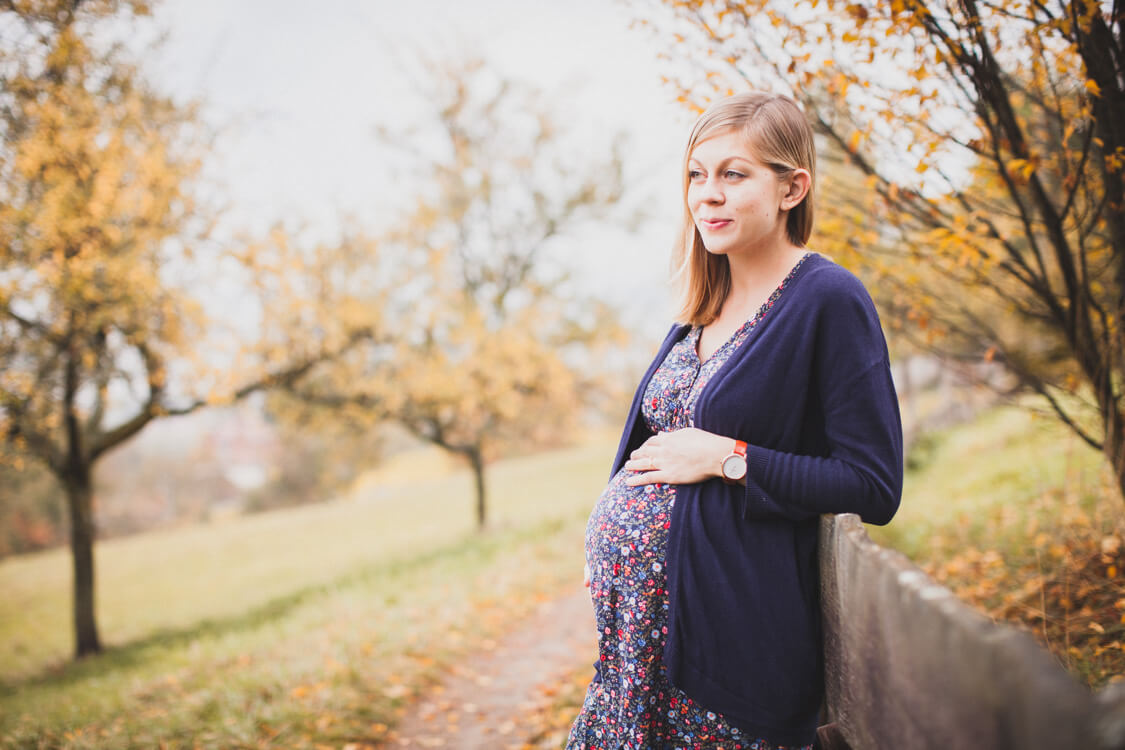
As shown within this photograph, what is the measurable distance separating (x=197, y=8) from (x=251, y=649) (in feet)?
25.9

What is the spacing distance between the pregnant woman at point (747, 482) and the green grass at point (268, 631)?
118 inches

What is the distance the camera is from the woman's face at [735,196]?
1634 mm

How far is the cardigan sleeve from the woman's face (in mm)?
307

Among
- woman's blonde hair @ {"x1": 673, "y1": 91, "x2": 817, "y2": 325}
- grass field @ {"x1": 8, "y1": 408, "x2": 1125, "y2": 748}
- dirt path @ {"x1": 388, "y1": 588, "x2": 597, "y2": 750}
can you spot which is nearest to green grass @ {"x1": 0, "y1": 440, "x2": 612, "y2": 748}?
grass field @ {"x1": 8, "y1": 408, "x2": 1125, "y2": 748}

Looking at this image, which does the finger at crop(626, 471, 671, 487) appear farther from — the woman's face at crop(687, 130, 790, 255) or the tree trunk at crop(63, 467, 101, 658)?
the tree trunk at crop(63, 467, 101, 658)

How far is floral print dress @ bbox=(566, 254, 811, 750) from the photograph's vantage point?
5.48ft

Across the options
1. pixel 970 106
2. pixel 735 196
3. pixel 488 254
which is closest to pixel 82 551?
pixel 488 254

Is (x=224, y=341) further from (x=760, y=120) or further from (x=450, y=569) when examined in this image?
(x=760, y=120)

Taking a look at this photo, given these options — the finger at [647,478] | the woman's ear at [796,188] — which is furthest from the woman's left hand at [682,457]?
the woman's ear at [796,188]

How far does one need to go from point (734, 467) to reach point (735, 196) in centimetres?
73

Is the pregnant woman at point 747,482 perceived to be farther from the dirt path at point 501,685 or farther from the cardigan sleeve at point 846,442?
the dirt path at point 501,685

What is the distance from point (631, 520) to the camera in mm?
1767

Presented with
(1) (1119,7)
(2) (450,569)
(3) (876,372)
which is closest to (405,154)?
(2) (450,569)

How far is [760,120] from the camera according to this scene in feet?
5.37
